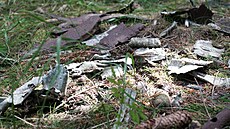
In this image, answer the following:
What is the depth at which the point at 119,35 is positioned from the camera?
2.93m

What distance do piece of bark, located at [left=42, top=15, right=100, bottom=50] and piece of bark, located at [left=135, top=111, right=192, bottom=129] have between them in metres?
1.57

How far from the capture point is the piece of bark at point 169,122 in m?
1.38

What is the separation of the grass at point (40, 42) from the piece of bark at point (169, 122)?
52 millimetres

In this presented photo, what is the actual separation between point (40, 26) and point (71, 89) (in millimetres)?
1445

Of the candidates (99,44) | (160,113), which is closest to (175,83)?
(160,113)

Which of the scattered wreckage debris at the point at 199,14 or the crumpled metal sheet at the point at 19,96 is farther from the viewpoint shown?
the scattered wreckage debris at the point at 199,14

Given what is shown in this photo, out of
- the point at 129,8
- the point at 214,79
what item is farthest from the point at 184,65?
the point at 129,8

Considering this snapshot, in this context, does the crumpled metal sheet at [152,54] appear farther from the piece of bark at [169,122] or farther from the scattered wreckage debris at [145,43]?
the piece of bark at [169,122]

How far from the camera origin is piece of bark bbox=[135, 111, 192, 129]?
138cm

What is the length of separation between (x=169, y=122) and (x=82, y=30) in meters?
1.84

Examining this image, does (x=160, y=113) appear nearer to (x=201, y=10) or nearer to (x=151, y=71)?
(x=151, y=71)

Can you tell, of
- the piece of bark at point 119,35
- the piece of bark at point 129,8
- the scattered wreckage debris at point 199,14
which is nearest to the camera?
the piece of bark at point 119,35

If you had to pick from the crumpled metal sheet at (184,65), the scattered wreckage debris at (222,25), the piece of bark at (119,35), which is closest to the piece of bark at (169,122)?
the crumpled metal sheet at (184,65)

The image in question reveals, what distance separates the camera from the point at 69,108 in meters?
1.86
